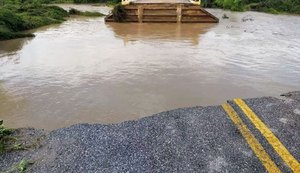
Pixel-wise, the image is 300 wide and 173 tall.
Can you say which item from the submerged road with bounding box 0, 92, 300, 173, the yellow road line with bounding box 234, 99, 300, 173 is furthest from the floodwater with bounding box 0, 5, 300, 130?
the yellow road line with bounding box 234, 99, 300, 173

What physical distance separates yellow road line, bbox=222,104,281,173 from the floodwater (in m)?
1.60

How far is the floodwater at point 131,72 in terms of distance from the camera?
6445 mm

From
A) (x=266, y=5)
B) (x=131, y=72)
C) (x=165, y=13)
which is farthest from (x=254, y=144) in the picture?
(x=266, y=5)

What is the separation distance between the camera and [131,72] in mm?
8797

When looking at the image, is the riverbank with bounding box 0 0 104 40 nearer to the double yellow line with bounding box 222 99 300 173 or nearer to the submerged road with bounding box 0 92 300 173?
the submerged road with bounding box 0 92 300 173

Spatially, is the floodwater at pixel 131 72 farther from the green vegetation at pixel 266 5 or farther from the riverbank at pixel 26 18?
the green vegetation at pixel 266 5

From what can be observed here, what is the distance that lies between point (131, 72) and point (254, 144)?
4.97 meters

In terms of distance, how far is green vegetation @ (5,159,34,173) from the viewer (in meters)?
3.87

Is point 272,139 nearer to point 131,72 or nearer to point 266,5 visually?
point 131,72

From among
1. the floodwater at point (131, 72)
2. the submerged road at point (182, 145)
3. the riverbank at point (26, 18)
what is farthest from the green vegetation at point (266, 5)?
the submerged road at point (182, 145)

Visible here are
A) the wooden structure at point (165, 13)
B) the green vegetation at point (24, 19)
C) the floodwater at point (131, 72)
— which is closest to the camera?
the floodwater at point (131, 72)

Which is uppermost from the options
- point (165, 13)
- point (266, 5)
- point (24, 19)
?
point (266, 5)

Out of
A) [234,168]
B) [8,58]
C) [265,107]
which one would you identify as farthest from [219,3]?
[234,168]

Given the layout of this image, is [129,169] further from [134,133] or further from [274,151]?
[274,151]
